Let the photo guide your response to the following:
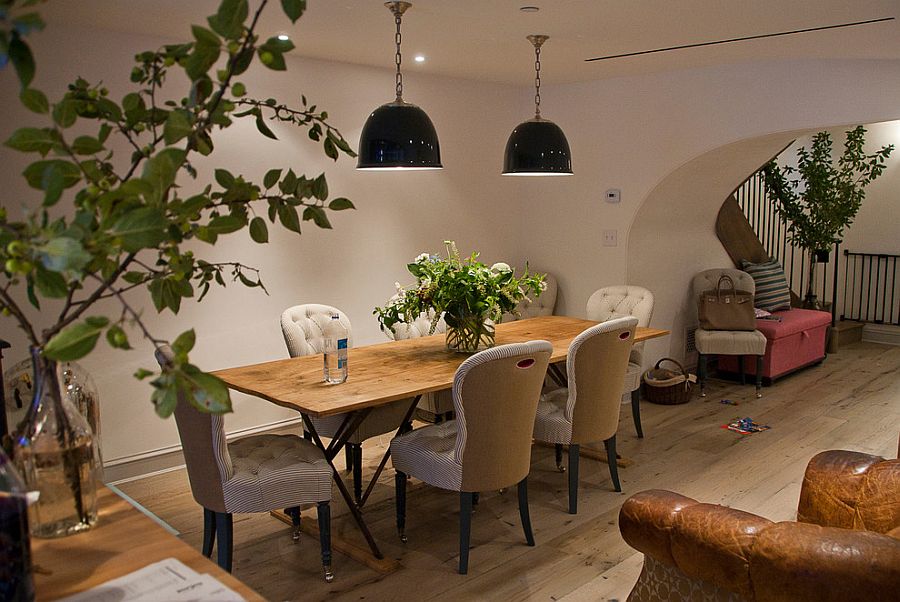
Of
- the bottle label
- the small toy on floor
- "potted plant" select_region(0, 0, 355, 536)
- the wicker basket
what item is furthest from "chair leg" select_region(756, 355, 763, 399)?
"potted plant" select_region(0, 0, 355, 536)

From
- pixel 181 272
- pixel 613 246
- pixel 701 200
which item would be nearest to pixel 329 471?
pixel 181 272

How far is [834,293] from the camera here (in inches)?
333

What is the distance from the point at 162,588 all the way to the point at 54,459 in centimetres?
30

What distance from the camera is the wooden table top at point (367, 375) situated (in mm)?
3207

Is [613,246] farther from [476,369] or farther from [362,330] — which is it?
[476,369]

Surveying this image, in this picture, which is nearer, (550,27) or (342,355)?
(342,355)

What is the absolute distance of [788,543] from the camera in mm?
1848

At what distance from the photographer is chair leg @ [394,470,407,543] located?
3.55 metres

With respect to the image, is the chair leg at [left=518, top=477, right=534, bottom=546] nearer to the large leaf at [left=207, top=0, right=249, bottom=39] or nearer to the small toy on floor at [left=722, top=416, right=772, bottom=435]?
the small toy on floor at [left=722, top=416, right=772, bottom=435]

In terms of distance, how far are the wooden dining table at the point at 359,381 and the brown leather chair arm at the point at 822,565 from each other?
1.67m

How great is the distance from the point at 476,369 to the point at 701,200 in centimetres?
408

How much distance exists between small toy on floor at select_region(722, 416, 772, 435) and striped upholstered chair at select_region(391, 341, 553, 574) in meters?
2.43

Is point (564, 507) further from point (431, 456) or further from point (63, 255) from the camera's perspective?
point (63, 255)

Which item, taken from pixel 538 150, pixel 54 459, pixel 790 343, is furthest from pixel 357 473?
pixel 790 343
